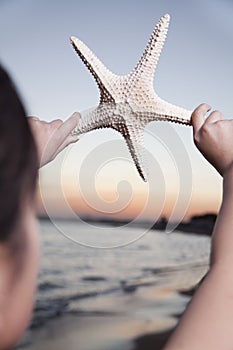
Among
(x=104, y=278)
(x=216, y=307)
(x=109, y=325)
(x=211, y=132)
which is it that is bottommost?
(x=104, y=278)

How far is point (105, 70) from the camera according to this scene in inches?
49.7

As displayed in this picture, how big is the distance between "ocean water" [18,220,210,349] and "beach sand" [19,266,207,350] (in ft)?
0.30

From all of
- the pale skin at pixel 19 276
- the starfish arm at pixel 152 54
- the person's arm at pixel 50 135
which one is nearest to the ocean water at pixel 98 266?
the starfish arm at pixel 152 54

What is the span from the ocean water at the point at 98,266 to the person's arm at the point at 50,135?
2.63 m

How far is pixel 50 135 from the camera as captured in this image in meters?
0.75

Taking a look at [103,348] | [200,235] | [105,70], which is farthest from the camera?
[200,235]

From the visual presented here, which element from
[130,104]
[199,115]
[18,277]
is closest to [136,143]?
[130,104]

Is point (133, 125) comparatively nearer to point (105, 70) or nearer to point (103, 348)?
point (105, 70)

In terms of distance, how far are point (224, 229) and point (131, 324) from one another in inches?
125

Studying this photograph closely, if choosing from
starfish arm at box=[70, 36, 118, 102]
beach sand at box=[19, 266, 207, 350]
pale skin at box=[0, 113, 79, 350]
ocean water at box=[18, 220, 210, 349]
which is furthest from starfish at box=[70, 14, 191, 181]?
ocean water at box=[18, 220, 210, 349]

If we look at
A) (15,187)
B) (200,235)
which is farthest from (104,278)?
(15,187)

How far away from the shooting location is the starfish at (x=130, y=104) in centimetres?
110

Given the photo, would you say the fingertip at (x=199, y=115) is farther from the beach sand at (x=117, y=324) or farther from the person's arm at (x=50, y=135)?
the beach sand at (x=117, y=324)

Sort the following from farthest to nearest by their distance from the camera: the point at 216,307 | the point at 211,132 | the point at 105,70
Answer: the point at 105,70 < the point at 211,132 < the point at 216,307
